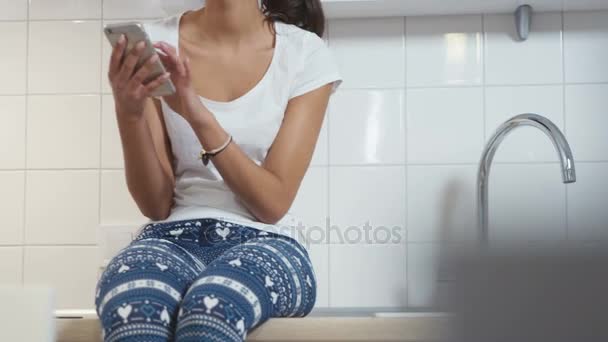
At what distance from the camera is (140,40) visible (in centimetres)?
95

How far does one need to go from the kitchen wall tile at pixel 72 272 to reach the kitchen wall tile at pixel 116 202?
85 mm

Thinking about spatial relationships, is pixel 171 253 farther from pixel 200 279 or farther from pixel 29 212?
pixel 29 212

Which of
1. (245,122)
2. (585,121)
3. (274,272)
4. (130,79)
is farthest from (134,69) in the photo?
(585,121)

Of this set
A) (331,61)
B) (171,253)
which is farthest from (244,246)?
(331,61)

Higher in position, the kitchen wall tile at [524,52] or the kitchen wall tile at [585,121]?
the kitchen wall tile at [524,52]

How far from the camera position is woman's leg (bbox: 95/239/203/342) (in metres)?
0.85

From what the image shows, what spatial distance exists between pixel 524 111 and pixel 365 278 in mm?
516

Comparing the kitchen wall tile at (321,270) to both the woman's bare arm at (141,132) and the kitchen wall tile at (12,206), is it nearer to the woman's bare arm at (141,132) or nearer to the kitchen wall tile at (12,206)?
the woman's bare arm at (141,132)

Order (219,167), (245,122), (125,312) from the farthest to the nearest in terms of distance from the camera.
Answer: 1. (245,122)
2. (219,167)
3. (125,312)

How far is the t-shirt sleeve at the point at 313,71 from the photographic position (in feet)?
4.00

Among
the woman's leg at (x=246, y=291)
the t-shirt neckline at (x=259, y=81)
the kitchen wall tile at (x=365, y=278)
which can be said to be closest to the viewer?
the woman's leg at (x=246, y=291)

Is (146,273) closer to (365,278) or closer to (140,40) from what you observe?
(140,40)

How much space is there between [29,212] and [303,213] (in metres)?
0.64

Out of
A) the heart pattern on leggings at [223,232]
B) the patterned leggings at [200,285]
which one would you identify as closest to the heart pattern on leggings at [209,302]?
the patterned leggings at [200,285]
